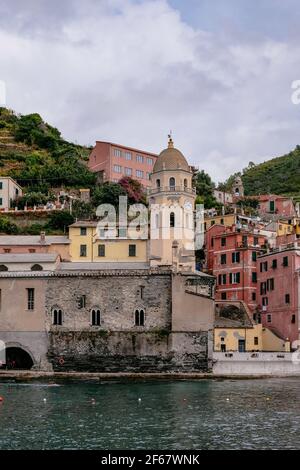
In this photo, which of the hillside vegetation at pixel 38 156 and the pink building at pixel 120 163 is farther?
the pink building at pixel 120 163

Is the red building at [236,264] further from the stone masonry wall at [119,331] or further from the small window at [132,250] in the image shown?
the stone masonry wall at [119,331]

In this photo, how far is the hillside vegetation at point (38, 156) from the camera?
4146 inches

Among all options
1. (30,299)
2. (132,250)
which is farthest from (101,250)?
(30,299)

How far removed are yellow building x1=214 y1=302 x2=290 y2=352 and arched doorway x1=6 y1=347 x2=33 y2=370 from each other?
15.3 meters

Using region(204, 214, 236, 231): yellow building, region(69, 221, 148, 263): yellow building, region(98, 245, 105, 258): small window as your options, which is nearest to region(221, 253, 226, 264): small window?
region(69, 221, 148, 263): yellow building

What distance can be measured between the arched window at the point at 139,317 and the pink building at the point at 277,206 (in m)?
46.3

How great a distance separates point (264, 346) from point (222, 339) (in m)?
3.78

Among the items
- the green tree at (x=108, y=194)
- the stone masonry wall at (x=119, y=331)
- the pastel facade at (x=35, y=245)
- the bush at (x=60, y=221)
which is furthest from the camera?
the green tree at (x=108, y=194)

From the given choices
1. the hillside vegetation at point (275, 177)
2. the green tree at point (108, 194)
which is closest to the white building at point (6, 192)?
the green tree at point (108, 194)

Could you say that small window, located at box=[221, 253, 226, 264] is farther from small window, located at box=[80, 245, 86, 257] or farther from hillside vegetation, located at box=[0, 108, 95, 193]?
hillside vegetation, located at box=[0, 108, 95, 193]

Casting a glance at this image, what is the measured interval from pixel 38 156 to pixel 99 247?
137ft

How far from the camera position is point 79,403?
4550 cm
